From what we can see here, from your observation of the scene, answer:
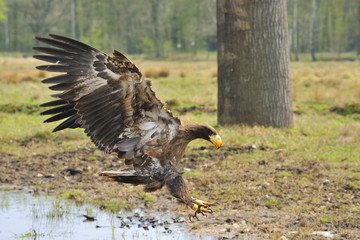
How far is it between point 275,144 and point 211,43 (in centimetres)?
6589

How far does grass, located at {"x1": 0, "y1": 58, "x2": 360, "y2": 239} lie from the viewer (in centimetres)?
625

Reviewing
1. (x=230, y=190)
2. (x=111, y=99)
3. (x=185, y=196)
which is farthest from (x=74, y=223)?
(x=230, y=190)

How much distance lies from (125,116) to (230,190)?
2382 millimetres

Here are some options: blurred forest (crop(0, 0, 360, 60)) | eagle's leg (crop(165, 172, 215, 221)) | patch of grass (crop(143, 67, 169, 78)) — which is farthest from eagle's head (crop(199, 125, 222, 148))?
blurred forest (crop(0, 0, 360, 60))

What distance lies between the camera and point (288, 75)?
10.3m

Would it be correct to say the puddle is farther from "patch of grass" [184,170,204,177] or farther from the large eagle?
"patch of grass" [184,170,204,177]

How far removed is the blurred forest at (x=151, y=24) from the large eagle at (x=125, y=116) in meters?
52.4

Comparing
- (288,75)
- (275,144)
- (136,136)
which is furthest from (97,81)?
(288,75)

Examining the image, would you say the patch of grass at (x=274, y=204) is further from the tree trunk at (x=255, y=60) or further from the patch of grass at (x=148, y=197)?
the tree trunk at (x=255, y=60)

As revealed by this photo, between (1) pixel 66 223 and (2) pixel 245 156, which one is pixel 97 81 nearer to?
(1) pixel 66 223

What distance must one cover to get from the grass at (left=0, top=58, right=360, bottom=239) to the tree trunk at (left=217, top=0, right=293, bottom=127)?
395mm

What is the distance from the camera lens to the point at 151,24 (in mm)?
59969

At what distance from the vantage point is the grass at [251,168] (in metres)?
6.25

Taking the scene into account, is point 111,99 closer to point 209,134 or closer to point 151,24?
point 209,134
